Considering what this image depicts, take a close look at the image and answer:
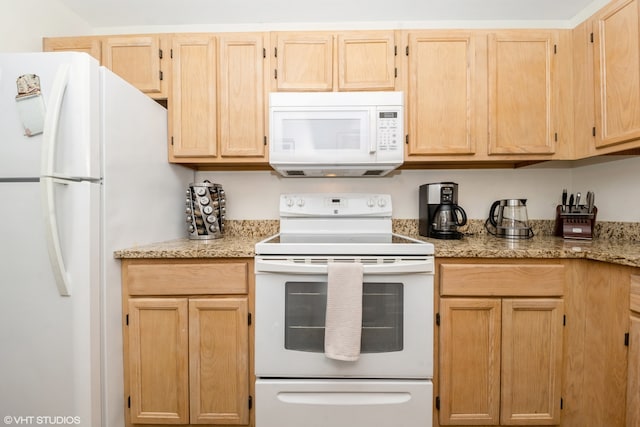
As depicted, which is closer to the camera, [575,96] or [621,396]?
[621,396]

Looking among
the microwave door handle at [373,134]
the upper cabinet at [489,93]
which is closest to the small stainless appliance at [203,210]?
the microwave door handle at [373,134]

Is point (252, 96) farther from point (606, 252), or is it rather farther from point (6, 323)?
point (606, 252)

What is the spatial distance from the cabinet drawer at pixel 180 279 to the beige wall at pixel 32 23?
1.34 metres

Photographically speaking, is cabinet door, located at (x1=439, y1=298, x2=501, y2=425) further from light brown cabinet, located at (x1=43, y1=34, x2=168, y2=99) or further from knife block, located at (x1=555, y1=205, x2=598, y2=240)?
light brown cabinet, located at (x1=43, y1=34, x2=168, y2=99)

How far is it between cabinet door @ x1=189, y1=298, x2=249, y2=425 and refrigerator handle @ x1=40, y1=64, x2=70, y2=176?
2.67 feet

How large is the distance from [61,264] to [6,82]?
0.77m

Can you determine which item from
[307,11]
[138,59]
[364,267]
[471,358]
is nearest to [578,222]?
[471,358]

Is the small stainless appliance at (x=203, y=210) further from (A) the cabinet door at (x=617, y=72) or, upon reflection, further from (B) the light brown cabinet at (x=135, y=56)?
(A) the cabinet door at (x=617, y=72)

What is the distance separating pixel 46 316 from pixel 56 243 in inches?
12.8

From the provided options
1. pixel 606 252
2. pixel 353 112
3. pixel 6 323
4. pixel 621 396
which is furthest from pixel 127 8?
pixel 621 396

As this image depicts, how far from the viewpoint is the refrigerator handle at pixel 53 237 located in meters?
1.15

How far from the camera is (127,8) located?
191cm

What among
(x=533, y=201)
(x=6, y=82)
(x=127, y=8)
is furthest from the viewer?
(x=533, y=201)

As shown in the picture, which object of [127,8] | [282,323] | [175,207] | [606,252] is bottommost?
[282,323]
